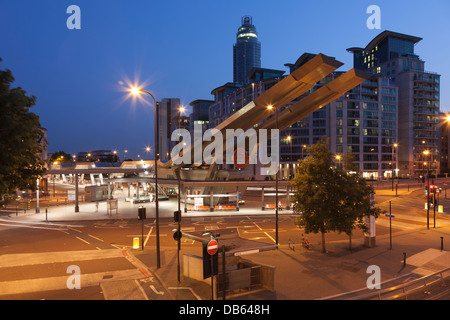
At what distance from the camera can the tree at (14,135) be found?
10312mm

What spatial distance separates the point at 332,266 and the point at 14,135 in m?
16.1

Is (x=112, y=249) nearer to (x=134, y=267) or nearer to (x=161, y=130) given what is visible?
(x=134, y=267)

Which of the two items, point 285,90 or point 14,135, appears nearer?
point 14,135

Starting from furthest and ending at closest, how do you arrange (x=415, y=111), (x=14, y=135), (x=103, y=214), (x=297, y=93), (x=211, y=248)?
(x=415, y=111), (x=103, y=214), (x=297, y=93), (x=211, y=248), (x=14, y=135)

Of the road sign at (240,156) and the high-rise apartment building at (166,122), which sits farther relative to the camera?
the high-rise apartment building at (166,122)

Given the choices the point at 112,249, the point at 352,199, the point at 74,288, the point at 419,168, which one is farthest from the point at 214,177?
the point at 419,168

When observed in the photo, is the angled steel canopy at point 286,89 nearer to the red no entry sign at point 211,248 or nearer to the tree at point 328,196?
the tree at point 328,196

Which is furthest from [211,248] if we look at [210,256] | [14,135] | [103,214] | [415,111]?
[415,111]

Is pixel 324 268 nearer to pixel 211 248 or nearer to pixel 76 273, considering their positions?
pixel 211 248

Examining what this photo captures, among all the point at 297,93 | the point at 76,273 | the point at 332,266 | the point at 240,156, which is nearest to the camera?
the point at 76,273

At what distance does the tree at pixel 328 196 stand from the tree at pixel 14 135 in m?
14.8

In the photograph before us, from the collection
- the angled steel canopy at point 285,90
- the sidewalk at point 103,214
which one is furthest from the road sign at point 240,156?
the sidewalk at point 103,214

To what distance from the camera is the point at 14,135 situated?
34.5 feet

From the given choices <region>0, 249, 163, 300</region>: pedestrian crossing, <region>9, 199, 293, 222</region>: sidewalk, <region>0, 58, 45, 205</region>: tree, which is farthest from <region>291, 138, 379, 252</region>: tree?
<region>9, 199, 293, 222</region>: sidewalk
